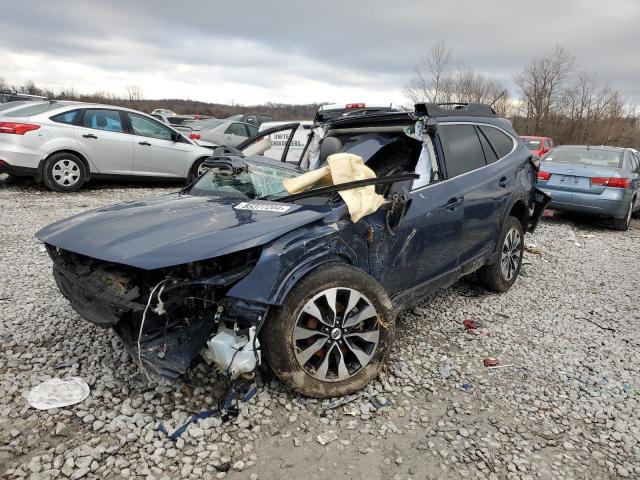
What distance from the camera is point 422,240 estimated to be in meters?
3.45

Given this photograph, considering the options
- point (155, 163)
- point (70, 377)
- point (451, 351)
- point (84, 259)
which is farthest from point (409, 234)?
point (155, 163)

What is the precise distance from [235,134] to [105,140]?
578 cm

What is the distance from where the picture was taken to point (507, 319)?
14.0 feet

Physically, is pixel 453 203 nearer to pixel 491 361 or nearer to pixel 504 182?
pixel 504 182

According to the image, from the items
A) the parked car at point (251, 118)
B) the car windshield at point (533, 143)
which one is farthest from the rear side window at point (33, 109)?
the car windshield at point (533, 143)

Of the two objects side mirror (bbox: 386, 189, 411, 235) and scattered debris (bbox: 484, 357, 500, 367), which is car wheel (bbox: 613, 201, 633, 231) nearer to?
scattered debris (bbox: 484, 357, 500, 367)

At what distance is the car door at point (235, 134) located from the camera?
1370 centimetres

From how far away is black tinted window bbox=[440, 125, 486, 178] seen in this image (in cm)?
395

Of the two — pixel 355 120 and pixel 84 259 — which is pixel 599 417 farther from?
pixel 84 259

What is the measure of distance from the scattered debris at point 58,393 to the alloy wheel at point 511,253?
12.8 ft

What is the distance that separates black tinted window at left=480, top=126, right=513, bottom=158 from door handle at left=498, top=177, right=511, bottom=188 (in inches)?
10.3

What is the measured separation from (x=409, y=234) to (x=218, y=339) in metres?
1.57

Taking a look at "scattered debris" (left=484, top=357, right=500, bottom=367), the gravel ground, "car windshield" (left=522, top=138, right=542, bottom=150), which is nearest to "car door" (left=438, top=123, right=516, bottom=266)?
the gravel ground

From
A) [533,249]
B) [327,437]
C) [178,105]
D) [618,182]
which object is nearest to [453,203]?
[327,437]
